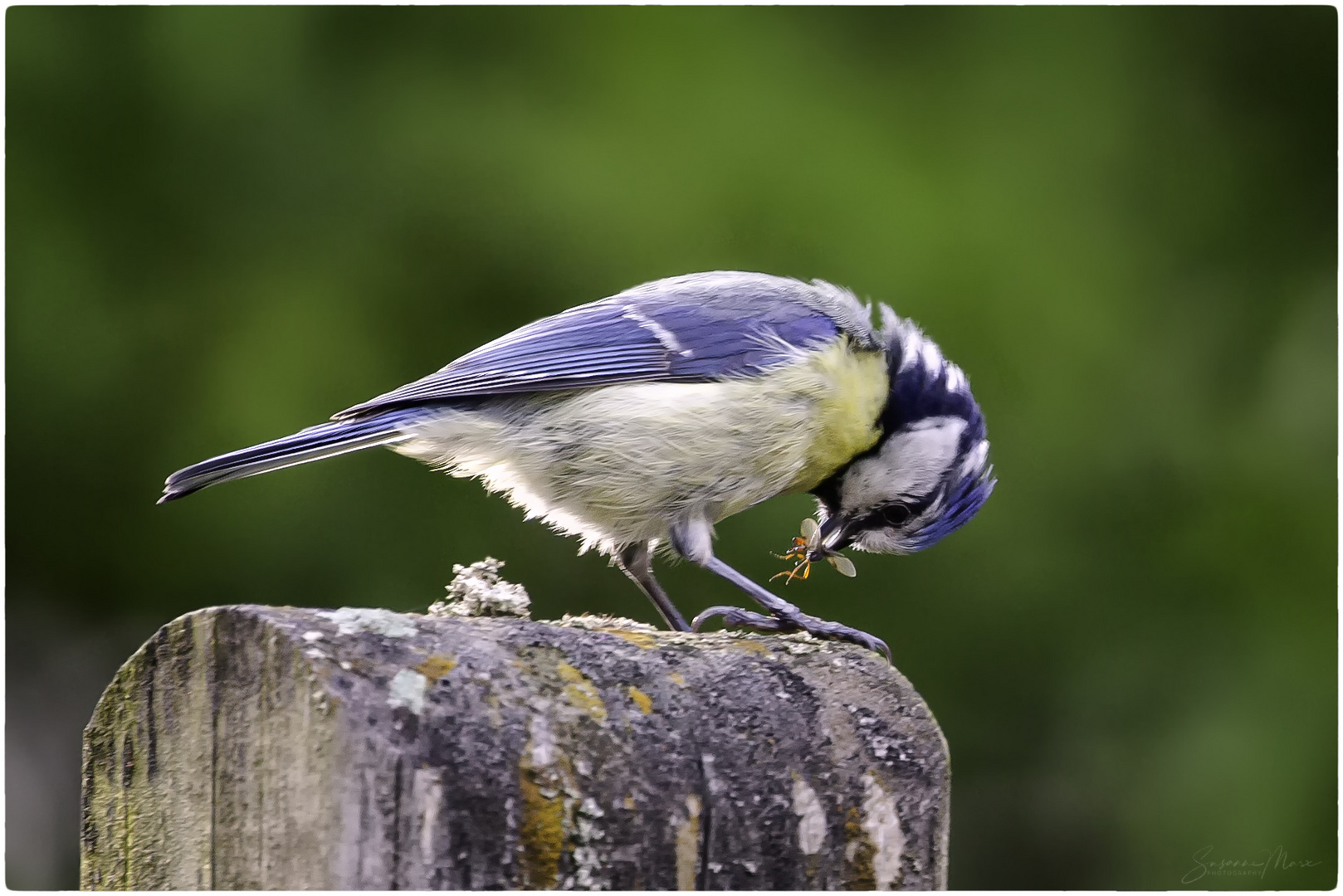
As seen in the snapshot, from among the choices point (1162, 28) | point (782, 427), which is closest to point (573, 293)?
point (782, 427)

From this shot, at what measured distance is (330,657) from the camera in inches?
58.6

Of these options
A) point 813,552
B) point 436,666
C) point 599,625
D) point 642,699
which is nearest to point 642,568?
point 813,552

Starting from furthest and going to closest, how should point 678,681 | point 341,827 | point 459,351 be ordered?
point 459,351
point 678,681
point 341,827

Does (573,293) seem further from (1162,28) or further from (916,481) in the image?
(1162,28)

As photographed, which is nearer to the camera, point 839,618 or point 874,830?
point 874,830

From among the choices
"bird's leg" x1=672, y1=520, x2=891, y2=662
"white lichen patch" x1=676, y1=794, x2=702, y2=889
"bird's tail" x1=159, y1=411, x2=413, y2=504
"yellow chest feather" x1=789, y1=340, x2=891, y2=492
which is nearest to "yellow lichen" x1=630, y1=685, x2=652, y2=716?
"white lichen patch" x1=676, y1=794, x2=702, y2=889

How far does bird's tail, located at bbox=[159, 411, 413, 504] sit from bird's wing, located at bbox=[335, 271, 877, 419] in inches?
2.0

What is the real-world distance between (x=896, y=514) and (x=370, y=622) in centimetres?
161

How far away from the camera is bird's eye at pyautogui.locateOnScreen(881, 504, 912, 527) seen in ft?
9.49

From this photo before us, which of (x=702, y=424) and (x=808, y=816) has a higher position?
(x=702, y=424)

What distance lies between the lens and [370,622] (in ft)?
5.08

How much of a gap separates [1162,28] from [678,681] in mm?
3403

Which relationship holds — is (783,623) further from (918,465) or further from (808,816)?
(808,816)

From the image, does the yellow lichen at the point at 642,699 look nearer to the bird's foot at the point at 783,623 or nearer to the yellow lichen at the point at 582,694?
the yellow lichen at the point at 582,694
